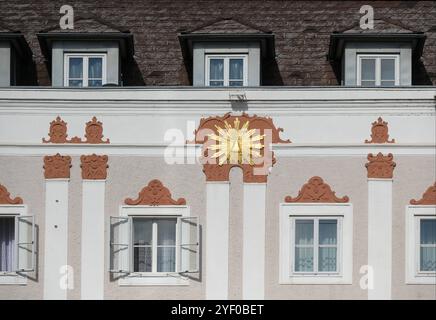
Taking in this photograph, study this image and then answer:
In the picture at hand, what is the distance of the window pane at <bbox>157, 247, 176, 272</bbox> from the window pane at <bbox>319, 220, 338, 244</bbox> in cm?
318

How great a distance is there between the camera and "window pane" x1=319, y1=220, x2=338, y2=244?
2706cm

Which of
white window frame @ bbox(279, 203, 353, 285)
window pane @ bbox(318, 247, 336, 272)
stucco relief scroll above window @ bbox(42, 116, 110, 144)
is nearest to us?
white window frame @ bbox(279, 203, 353, 285)

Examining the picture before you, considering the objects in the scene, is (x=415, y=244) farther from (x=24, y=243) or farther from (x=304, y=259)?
(x=24, y=243)

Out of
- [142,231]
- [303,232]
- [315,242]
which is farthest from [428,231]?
[142,231]

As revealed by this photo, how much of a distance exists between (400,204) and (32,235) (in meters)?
7.89

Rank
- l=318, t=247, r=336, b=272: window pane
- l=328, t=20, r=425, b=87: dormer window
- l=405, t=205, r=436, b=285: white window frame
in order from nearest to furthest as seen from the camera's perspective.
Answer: l=405, t=205, r=436, b=285: white window frame → l=318, t=247, r=336, b=272: window pane → l=328, t=20, r=425, b=87: dormer window

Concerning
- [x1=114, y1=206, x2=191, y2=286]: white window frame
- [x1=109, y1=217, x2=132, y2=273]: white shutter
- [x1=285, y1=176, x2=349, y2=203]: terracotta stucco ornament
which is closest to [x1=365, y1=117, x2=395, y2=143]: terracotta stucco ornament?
[x1=285, y1=176, x2=349, y2=203]: terracotta stucco ornament

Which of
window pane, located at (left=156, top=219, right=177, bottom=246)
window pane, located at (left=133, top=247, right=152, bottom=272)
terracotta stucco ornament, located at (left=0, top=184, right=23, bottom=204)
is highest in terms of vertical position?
terracotta stucco ornament, located at (left=0, top=184, right=23, bottom=204)

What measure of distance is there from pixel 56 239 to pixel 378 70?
8080 mm

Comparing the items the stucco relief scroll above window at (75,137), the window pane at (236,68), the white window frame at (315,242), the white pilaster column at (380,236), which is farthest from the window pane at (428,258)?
the stucco relief scroll above window at (75,137)

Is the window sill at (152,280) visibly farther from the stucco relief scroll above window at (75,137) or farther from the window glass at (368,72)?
the window glass at (368,72)

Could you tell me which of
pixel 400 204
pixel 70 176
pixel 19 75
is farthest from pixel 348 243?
pixel 19 75

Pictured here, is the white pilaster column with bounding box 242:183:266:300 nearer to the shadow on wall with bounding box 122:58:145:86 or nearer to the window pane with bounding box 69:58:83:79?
the shadow on wall with bounding box 122:58:145:86
